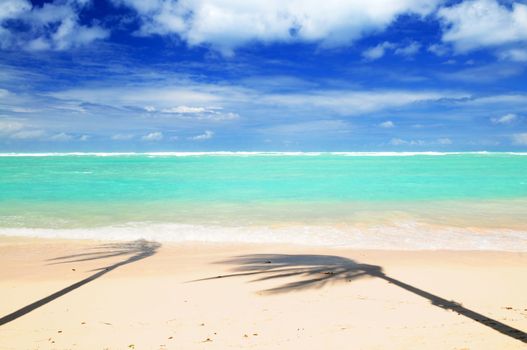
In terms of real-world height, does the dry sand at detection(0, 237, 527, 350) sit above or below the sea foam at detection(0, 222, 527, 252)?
below

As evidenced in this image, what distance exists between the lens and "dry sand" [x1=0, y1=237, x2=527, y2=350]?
17.0ft

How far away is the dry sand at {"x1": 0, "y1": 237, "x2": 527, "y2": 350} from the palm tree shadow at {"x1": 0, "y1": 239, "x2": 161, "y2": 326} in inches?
1.5

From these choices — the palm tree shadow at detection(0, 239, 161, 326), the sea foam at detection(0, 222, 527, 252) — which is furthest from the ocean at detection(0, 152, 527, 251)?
the palm tree shadow at detection(0, 239, 161, 326)

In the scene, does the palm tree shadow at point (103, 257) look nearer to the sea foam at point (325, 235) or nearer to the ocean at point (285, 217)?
the sea foam at point (325, 235)

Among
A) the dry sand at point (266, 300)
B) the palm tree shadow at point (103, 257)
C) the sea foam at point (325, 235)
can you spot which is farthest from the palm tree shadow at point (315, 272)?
the palm tree shadow at point (103, 257)

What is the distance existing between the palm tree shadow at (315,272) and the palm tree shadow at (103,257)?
95.0 inches

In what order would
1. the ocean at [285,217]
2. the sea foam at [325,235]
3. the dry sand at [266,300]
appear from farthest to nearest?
the ocean at [285,217] → the sea foam at [325,235] → the dry sand at [266,300]

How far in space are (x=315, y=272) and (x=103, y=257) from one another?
17.4 ft

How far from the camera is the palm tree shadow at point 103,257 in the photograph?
6.36 meters

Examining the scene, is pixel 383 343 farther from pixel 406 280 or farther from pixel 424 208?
pixel 424 208

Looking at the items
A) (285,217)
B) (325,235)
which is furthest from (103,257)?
(285,217)

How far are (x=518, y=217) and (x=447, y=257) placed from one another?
8546 mm

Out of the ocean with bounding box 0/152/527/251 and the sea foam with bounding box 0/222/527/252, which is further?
the ocean with bounding box 0/152/527/251

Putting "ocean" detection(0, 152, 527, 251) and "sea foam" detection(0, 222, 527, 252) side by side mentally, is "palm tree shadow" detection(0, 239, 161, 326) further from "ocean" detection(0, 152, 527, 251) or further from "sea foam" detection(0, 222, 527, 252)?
"ocean" detection(0, 152, 527, 251)
